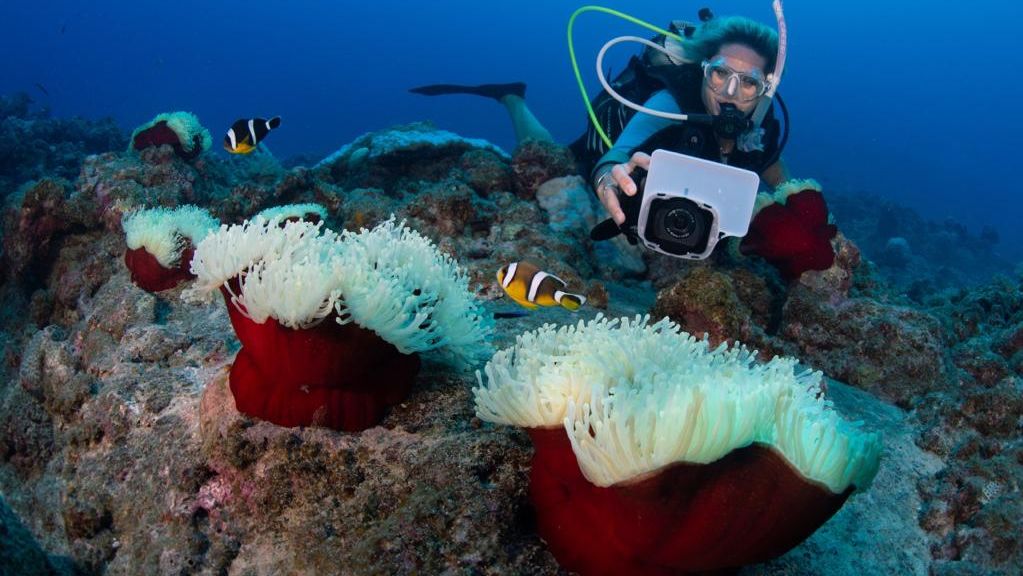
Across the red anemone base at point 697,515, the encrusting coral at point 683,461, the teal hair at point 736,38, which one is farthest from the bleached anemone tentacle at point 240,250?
the teal hair at point 736,38

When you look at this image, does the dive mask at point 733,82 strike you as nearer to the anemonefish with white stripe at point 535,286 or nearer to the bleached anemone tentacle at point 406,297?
the anemonefish with white stripe at point 535,286

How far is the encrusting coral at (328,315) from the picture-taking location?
184 centimetres

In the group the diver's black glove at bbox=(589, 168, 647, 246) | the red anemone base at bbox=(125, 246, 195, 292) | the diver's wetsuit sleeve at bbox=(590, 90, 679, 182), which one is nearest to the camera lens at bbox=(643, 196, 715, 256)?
the diver's black glove at bbox=(589, 168, 647, 246)

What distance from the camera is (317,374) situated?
1.94 m

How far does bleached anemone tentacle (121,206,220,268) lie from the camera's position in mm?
3648

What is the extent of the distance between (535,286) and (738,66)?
2811mm

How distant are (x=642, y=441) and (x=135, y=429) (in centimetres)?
219

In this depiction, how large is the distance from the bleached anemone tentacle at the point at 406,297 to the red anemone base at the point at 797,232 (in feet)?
8.58

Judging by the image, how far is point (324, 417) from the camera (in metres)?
2.02

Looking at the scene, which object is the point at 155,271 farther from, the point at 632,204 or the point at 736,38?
the point at 736,38

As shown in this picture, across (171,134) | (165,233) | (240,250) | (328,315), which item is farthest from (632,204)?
(171,134)

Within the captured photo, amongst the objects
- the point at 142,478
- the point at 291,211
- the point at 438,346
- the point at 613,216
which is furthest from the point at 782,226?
the point at 142,478

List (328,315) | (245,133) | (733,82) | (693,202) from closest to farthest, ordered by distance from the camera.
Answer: (328,315) < (693,202) < (733,82) < (245,133)

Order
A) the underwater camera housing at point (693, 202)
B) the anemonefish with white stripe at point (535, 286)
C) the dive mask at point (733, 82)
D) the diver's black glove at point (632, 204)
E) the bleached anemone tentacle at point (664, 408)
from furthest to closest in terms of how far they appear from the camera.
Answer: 1. the dive mask at point (733, 82)
2. the diver's black glove at point (632, 204)
3. the underwater camera housing at point (693, 202)
4. the anemonefish with white stripe at point (535, 286)
5. the bleached anemone tentacle at point (664, 408)
